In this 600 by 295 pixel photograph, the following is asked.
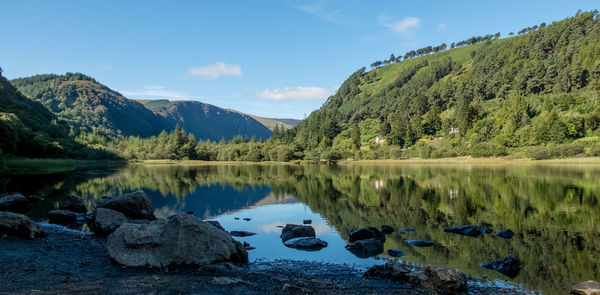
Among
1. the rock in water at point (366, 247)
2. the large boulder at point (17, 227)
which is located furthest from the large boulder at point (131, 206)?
the rock in water at point (366, 247)

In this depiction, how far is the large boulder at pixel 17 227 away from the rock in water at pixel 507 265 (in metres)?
21.4

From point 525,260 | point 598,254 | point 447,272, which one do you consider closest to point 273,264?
point 447,272

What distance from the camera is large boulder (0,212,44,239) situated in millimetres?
16156

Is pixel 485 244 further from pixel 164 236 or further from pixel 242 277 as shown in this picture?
pixel 164 236

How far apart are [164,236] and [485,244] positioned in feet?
52.7

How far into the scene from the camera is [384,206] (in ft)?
102

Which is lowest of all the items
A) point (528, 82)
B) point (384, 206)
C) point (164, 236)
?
point (384, 206)

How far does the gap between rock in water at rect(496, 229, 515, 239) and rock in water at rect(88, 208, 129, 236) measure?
21.9m

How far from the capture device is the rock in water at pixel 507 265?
13.3m

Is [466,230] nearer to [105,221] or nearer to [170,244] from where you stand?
[170,244]

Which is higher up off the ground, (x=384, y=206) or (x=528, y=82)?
(x=528, y=82)

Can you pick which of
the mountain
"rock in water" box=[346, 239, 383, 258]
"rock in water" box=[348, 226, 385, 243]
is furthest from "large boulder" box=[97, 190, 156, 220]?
the mountain

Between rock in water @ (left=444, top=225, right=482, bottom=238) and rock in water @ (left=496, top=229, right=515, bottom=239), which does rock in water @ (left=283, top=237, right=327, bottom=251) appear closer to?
rock in water @ (left=444, top=225, right=482, bottom=238)

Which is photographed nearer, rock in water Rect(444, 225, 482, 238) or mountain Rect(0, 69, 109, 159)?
rock in water Rect(444, 225, 482, 238)
